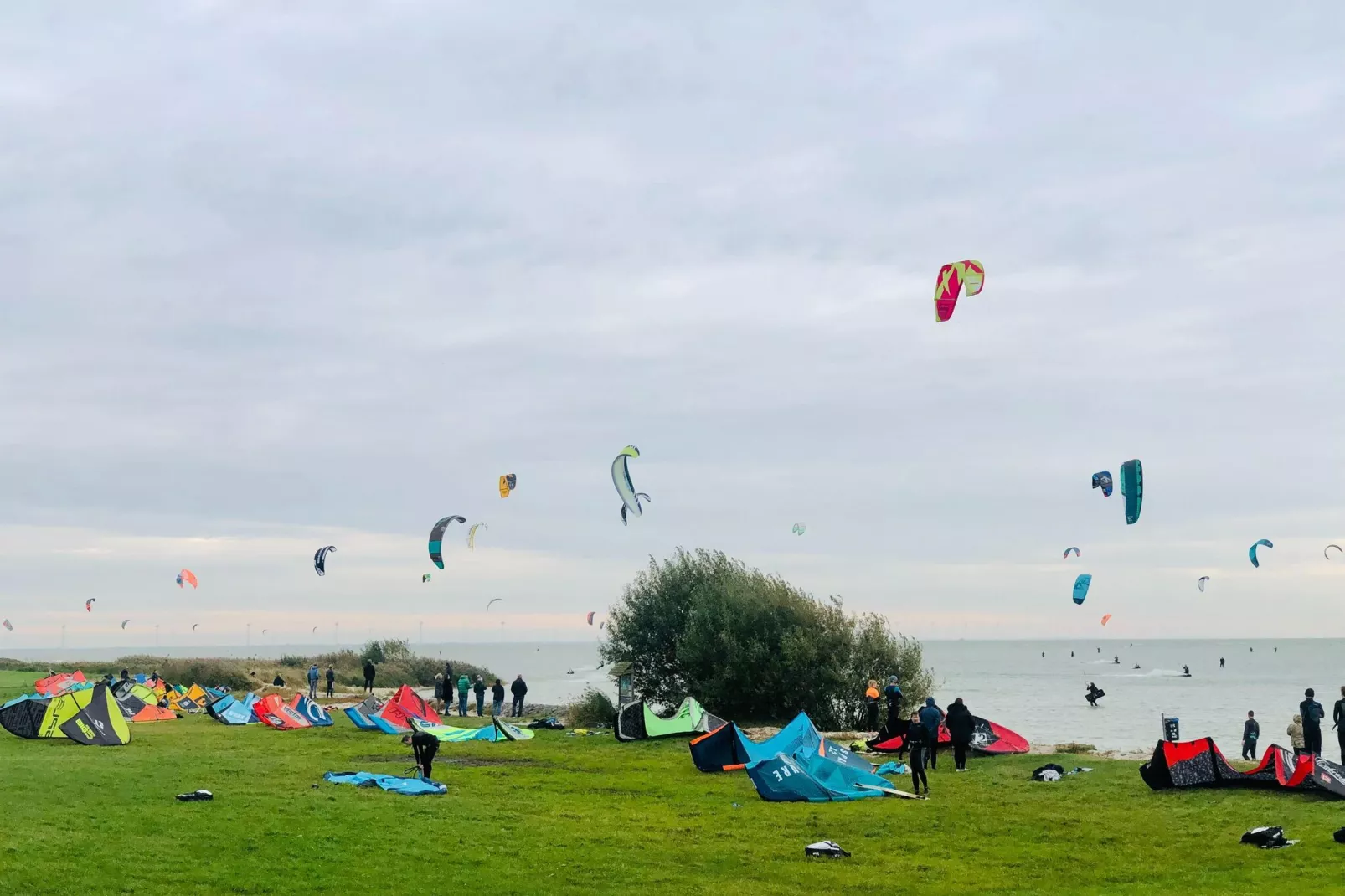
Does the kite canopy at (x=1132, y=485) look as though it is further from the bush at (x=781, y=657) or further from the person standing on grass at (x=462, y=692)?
the person standing on grass at (x=462, y=692)

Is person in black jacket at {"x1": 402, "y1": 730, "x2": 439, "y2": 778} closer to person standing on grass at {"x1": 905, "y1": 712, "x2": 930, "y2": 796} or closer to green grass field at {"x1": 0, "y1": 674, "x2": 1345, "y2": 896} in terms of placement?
green grass field at {"x1": 0, "y1": 674, "x2": 1345, "y2": 896}

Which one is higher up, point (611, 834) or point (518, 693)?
point (611, 834)

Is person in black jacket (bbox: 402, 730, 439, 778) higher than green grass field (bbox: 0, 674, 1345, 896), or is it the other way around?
person in black jacket (bbox: 402, 730, 439, 778)

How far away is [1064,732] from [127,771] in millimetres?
44571

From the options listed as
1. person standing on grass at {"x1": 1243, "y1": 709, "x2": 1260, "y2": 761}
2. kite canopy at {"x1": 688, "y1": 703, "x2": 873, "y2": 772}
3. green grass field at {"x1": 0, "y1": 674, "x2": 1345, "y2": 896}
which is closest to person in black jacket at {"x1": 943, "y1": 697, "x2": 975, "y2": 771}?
green grass field at {"x1": 0, "y1": 674, "x2": 1345, "y2": 896}

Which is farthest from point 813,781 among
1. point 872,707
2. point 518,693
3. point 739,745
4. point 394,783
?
point 518,693

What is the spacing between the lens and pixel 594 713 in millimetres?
36781

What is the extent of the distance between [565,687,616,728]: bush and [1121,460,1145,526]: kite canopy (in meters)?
16.8

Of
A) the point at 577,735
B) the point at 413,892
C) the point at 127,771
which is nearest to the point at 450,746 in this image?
the point at 577,735

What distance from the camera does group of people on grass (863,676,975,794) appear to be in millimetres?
19203

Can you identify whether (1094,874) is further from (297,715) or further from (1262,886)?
(297,715)

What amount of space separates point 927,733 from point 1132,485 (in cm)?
1230

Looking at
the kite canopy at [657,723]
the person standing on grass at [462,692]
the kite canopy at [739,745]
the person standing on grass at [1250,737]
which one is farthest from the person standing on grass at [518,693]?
the person standing on grass at [1250,737]

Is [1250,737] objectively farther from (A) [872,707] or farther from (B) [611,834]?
(B) [611,834]
